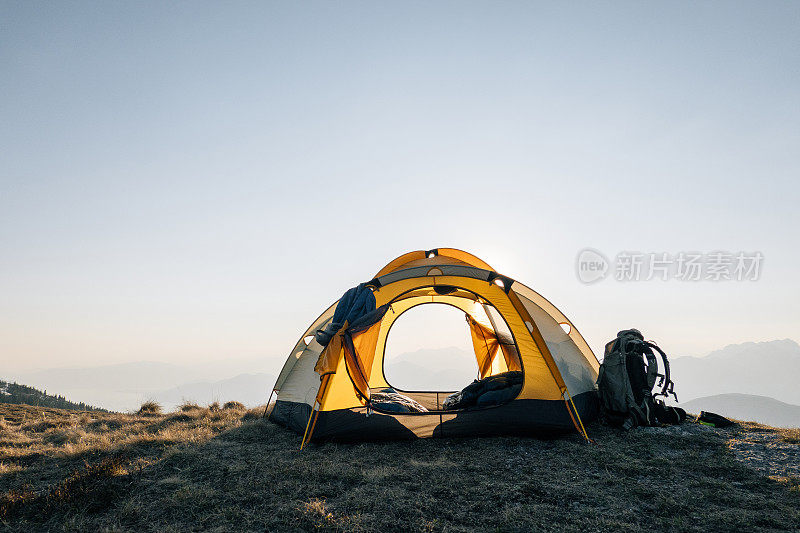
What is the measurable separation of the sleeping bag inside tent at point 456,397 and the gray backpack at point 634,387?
311mm

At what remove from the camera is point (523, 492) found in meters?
4.44

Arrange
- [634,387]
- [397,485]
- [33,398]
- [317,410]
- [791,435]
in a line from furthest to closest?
1. [33,398]
2. [634,387]
3. [317,410]
4. [791,435]
5. [397,485]

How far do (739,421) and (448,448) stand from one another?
544 centimetres

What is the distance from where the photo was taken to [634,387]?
7.00 metres

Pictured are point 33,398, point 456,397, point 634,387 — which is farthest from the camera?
point 33,398

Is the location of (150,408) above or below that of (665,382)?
below

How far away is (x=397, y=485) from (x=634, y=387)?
459cm

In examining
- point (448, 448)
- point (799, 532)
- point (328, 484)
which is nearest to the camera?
point (799, 532)

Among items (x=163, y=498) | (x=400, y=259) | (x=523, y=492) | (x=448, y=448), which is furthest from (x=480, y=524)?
(x=400, y=259)

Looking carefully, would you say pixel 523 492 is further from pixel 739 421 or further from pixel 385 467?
pixel 739 421

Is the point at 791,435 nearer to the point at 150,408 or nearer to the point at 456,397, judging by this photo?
the point at 456,397

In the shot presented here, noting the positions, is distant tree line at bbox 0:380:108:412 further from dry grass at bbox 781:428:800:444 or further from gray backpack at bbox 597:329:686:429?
dry grass at bbox 781:428:800:444

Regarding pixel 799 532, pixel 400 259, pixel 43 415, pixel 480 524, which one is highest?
pixel 400 259

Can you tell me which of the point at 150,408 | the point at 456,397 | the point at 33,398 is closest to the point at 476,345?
the point at 456,397
